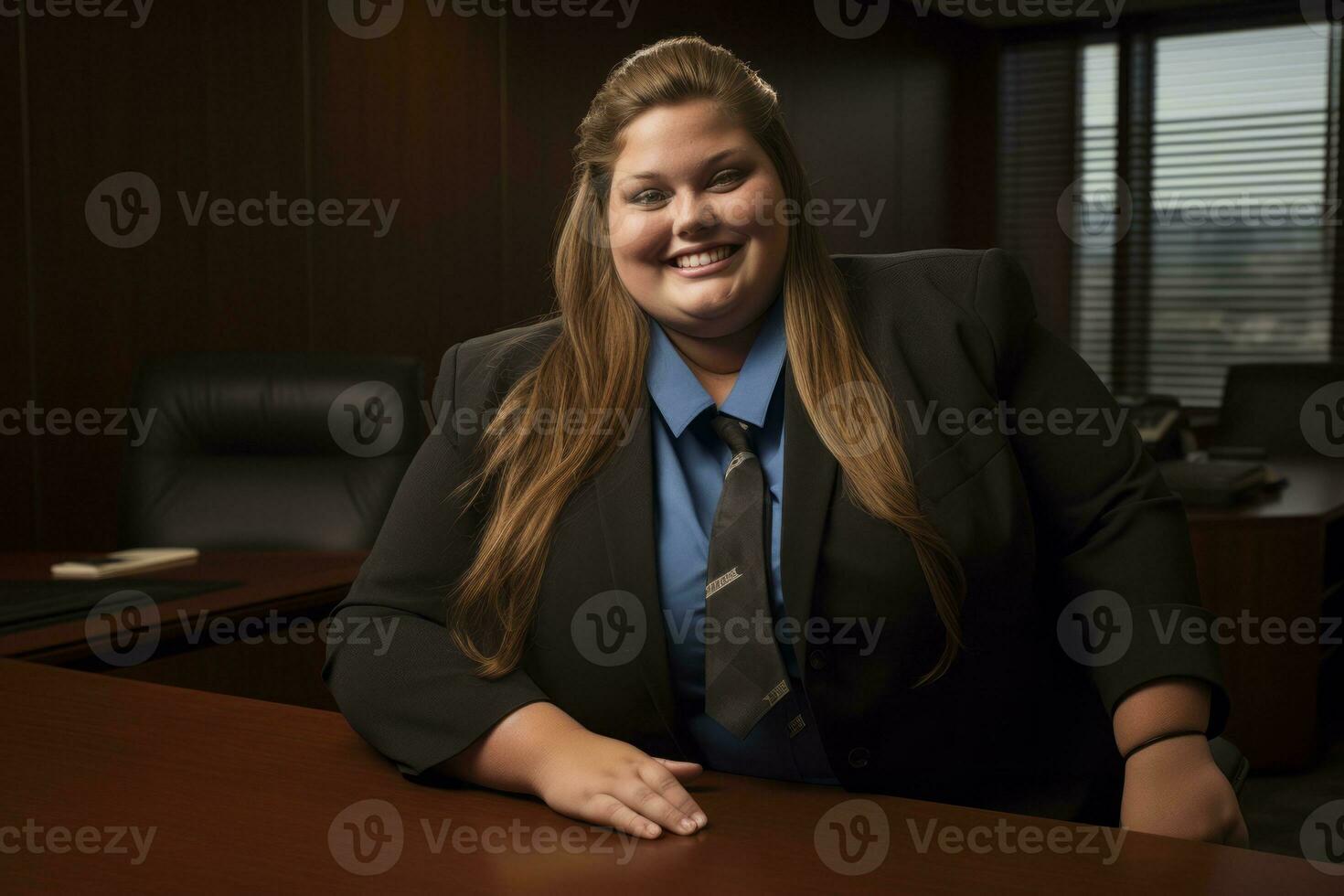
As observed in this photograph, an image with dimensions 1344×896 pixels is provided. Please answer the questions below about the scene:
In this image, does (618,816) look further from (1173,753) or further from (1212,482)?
(1212,482)

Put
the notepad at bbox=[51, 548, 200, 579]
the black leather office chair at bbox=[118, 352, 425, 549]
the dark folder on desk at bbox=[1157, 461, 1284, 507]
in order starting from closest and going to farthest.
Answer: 1. the notepad at bbox=[51, 548, 200, 579]
2. the black leather office chair at bbox=[118, 352, 425, 549]
3. the dark folder on desk at bbox=[1157, 461, 1284, 507]

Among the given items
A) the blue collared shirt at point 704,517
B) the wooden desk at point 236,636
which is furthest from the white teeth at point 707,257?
the wooden desk at point 236,636

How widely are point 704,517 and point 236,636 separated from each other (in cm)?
102

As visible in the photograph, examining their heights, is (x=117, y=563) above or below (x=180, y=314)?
below

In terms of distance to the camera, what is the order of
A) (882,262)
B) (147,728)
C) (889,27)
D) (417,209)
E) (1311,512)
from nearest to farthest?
(147,728) → (882,262) → (1311,512) → (417,209) → (889,27)

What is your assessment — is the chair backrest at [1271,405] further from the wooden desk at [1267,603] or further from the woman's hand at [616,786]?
the woman's hand at [616,786]

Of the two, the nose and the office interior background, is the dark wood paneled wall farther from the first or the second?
the nose

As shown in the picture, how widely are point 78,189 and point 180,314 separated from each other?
1.56 feet

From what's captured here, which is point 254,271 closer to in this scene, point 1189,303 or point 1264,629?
point 1264,629

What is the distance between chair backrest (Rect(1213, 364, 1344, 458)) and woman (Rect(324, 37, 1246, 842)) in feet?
12.7

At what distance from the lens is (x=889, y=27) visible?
22.0 ft

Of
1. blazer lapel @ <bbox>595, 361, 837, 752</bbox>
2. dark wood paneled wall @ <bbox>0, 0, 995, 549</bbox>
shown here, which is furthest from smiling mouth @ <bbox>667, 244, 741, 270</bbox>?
dark wood paneled wall @ <bbox>0, 0, 995, 549</bbox>

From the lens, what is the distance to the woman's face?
4.37 feet

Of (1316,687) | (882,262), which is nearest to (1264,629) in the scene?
(1316,687)
